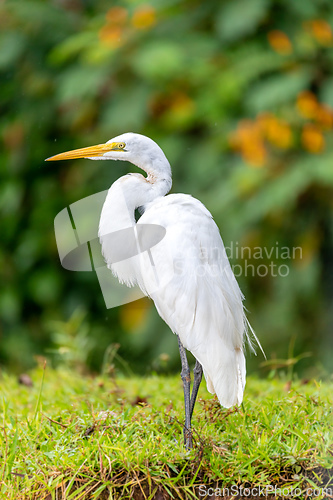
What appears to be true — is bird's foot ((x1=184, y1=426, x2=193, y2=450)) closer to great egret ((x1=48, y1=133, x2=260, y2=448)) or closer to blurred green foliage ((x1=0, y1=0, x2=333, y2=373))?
great egret ((x1=48, y1=133, x2=260, y2=448))

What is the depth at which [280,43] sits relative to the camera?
9.47 feet

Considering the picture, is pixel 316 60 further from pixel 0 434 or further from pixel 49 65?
pixel 0 434

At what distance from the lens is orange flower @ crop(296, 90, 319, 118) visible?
279cm

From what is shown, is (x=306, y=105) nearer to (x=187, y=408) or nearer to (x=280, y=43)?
(x=280, y=43)

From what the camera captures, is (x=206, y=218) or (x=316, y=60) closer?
(x=206, y=218)

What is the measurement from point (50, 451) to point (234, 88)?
2006 mm

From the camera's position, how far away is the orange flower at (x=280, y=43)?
2.88m

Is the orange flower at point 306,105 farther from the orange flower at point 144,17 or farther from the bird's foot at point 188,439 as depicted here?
the bird's foot at point 188,439

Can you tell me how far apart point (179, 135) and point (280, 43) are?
0.70 m

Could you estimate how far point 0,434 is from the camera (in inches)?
62.0

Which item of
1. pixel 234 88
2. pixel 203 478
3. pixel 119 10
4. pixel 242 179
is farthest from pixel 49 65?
pixel 203 478

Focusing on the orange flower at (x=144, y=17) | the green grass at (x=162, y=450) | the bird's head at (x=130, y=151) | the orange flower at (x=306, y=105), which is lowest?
the green grass at (x=162, y=450)

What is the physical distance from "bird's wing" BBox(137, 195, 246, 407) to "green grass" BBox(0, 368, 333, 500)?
138 millimetres

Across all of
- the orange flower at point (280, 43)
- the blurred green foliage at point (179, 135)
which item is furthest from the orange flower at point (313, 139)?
the orange flower at point (280, 43)
